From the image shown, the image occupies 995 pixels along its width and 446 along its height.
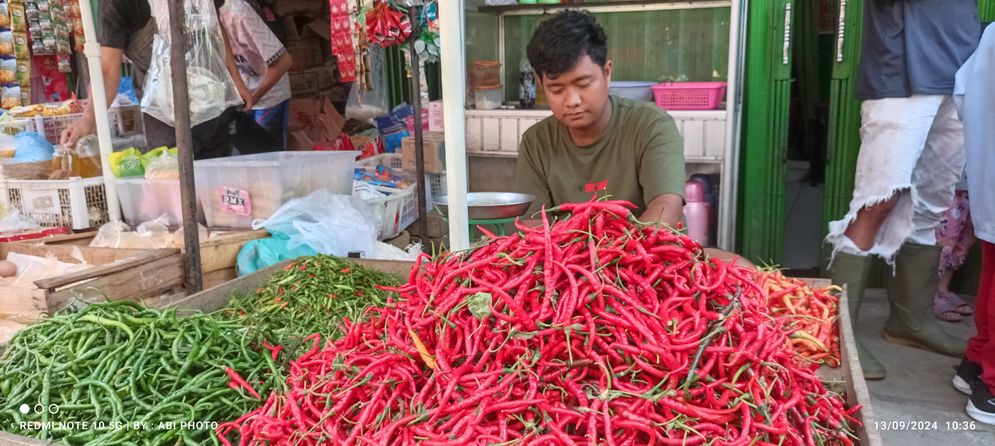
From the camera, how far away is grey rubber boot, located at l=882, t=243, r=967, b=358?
12.4ft

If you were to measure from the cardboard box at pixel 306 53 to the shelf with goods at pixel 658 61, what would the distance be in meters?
2.28

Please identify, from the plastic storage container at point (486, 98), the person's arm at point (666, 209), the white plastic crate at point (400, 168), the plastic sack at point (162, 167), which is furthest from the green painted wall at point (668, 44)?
the person's arm at point (666, 209)

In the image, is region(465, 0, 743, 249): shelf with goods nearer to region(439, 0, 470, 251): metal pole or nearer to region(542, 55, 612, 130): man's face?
region(542, 55, 612, 130): man's face

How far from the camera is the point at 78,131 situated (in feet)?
15.3

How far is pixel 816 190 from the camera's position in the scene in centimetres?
898

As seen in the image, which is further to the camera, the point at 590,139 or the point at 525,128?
the point at 525,128

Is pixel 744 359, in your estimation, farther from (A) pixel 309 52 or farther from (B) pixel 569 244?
(A) pixel 309 52

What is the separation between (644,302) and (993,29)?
2.43m

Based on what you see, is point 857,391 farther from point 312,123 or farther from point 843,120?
point 312,123

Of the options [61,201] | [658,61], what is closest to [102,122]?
[61,201]

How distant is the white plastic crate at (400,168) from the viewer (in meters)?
5.35

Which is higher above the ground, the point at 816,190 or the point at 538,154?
the point at 538,154

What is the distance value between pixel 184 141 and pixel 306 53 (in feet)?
13.8

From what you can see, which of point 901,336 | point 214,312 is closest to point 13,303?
point 214,312
